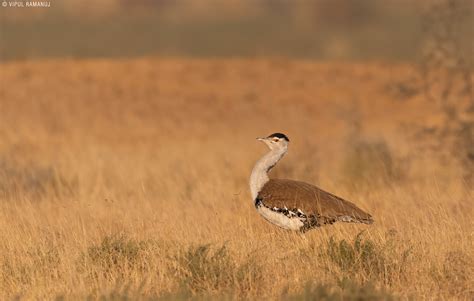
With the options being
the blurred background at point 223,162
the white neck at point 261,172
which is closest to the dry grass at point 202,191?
the blurred background at point 223,162

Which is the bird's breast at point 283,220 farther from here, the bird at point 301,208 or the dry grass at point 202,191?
the dry grass at point 202,191

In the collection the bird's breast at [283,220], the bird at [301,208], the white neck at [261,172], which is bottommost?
the bird's breast at [283,220]

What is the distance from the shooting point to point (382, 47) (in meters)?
30.9

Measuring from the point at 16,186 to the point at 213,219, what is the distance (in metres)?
3.10

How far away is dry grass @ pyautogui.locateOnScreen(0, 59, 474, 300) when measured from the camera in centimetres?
619

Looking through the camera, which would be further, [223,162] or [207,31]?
[207,31]

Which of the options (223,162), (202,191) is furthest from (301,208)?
(223,162)

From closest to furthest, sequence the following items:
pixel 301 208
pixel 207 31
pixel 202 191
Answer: pixel 301 208
pixel 202 191
pixel 207 31

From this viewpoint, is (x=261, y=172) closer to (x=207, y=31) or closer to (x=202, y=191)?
(x=202, y=191)

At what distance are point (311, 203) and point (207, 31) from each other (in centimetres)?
2839

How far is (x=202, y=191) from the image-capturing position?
10.1 metres

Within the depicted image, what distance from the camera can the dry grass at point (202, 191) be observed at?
20.3ft

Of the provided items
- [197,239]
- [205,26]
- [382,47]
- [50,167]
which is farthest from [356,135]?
[205,26]

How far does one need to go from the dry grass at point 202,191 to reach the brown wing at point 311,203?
0.18m
